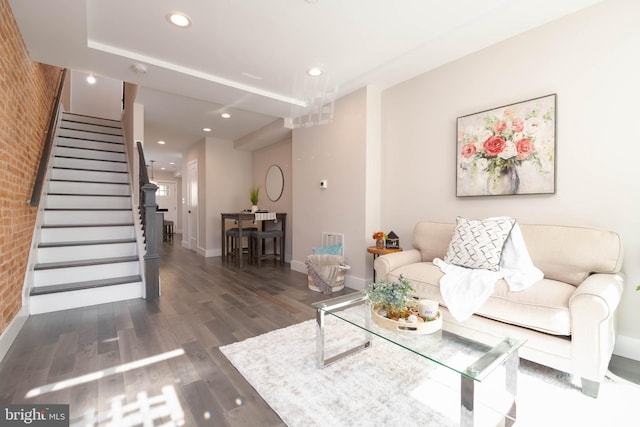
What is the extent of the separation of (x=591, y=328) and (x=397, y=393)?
3.53 ft

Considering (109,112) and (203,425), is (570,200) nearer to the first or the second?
(203,425)

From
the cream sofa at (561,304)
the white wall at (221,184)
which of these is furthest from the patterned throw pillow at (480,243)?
the white wall at (221,184)

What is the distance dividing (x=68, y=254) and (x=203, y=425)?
3053mm

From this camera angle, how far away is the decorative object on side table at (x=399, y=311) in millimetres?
1512

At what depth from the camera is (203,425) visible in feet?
4.48

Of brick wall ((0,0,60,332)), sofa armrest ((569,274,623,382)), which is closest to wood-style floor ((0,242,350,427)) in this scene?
brick wall ((0,0,60,332))

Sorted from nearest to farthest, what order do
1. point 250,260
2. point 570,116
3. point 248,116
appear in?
point 570,116, point 248,116, point 250,260

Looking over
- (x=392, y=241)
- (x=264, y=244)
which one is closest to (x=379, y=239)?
(x=392, y=241)

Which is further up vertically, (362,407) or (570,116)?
(570,116)

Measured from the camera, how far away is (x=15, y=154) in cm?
240

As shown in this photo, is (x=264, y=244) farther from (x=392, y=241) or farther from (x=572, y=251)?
(x=572, y=251)

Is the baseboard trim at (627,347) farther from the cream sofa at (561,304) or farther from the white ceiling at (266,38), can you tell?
the white ceiling at (266,38)

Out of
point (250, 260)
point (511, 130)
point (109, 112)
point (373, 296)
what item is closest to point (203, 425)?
point (373, 296)

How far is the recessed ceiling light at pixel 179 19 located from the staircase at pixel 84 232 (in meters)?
2.61
